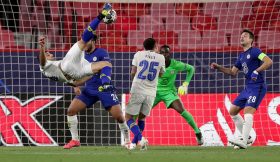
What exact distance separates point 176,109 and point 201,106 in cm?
120

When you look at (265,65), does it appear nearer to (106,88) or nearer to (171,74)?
(106,88)

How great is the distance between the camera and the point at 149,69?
11.9 m

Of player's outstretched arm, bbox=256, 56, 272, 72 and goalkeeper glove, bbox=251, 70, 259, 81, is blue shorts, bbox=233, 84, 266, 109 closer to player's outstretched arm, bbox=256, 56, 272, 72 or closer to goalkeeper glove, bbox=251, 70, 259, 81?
player's outstretched arm, bbox=256, 56, 272, 72

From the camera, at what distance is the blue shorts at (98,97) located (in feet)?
39.7

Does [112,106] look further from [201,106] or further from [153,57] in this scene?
[201,106]

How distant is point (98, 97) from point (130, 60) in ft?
13.5

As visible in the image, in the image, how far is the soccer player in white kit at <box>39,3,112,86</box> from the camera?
36.8ft

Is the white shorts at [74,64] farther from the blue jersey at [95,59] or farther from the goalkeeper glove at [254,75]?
the goalkeeper glove at [254,75]

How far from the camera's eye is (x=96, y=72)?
1177 centimetres

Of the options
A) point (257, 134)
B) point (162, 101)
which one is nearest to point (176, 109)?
point (162, 101)

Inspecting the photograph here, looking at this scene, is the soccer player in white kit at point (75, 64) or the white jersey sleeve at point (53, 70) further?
the white jersey sleeve at point (53, 70)

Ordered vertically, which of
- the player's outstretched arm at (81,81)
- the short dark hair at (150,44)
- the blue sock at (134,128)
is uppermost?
the short dark hair at (150,44)

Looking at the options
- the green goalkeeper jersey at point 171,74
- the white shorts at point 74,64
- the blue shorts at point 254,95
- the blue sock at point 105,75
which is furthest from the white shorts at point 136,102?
the green goalkeeper jersey at point 171,74

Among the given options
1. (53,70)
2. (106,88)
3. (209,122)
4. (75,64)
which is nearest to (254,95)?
(106,88)
